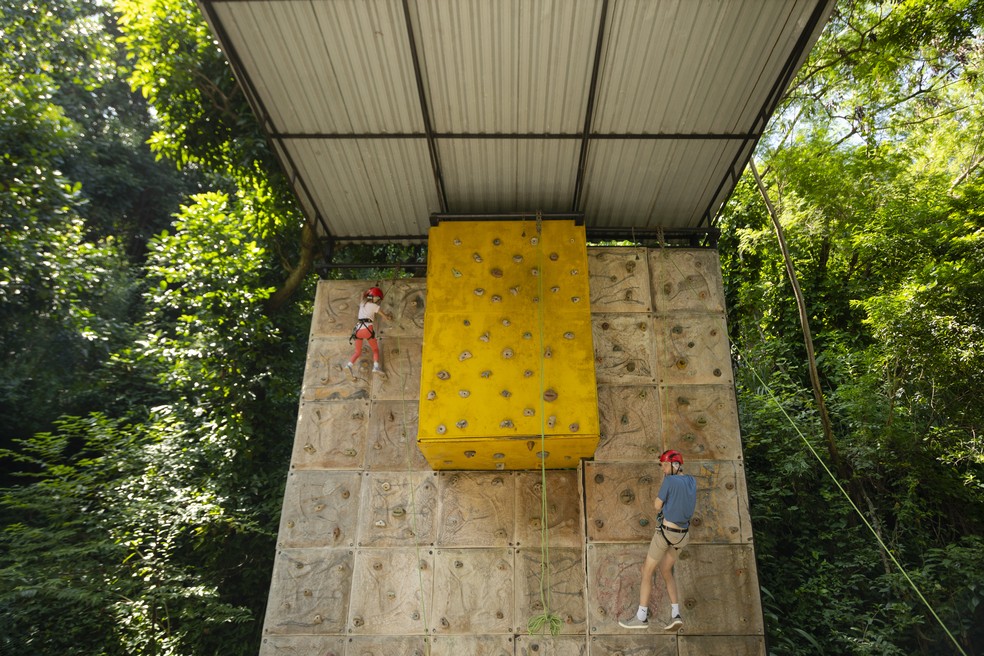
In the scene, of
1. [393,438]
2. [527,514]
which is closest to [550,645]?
[527,514]

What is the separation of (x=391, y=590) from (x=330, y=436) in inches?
83.5

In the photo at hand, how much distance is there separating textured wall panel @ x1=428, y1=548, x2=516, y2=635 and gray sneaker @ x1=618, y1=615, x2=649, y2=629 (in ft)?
4.17

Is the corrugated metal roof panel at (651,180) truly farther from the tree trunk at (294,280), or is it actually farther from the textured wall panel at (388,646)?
the tree trunk at (294,280)

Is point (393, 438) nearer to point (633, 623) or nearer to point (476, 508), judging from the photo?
point (476, 508)

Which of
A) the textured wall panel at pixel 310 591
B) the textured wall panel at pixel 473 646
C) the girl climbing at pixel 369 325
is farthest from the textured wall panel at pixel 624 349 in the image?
the textured wall panel at pixel 310 591

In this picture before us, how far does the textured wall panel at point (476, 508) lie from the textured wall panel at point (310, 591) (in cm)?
130

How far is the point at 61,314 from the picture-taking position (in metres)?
13.7

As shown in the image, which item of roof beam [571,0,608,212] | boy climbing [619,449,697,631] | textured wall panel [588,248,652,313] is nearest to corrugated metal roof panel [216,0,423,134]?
roof beam [571,0,608,212]

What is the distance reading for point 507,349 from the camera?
7.30 metres

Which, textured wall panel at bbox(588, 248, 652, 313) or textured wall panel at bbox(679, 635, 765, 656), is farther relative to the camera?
textured wall panel at bbox(588, 248, 652, 313)

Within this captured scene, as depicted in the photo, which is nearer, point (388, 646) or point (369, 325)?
point (388, 646)

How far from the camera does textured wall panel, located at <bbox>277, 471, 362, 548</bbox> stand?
779cm

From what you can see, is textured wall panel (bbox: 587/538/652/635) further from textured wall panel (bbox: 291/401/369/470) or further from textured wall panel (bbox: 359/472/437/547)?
textured wall panel (bbox: 291/401/369/470)

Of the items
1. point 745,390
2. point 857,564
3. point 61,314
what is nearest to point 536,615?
point 857,564
